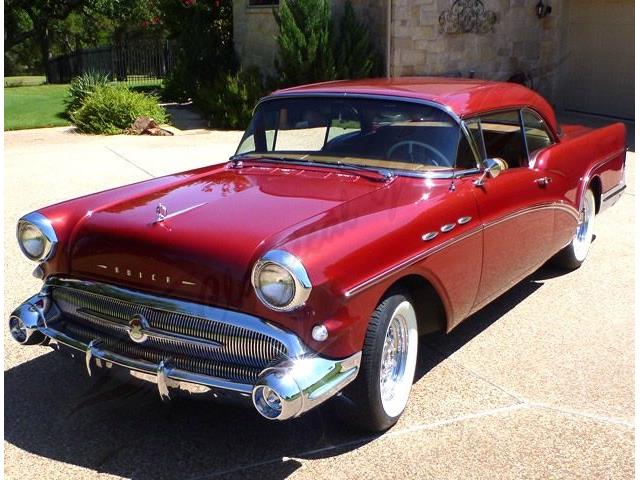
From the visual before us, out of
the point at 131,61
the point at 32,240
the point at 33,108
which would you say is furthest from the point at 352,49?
the point at 131,61

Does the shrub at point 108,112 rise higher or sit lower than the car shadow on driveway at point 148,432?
higher

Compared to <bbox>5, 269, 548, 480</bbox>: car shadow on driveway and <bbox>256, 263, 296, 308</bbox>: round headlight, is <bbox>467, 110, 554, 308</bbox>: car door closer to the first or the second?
<bbox>5, 269, 548, 480</bbox>: car shadow on driveway

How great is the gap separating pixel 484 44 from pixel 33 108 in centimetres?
966

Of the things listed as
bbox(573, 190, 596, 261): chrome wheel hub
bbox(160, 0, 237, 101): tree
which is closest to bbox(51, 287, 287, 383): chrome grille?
bbox(573, 190, 596, 261): chrome wheel hub

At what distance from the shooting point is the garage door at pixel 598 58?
48.1 feet

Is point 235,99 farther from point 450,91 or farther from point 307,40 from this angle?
point 450,91

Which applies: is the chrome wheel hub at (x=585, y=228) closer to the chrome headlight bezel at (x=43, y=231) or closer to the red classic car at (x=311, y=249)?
the red classic car at (x=311, y=249)

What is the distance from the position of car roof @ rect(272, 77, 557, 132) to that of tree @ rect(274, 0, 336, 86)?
879 cm

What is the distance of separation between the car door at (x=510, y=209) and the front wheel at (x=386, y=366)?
699 mm

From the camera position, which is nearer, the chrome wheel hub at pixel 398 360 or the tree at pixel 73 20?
the chrome wheel hub at pixel 398 360

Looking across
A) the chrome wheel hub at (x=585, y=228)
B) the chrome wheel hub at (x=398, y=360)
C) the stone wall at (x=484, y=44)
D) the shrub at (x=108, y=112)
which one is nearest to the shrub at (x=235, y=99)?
the shrub at (x=108, y=112)

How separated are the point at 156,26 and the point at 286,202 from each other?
3058 centimetres

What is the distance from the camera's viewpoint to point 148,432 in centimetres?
361

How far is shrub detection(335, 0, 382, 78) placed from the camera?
1393cm
